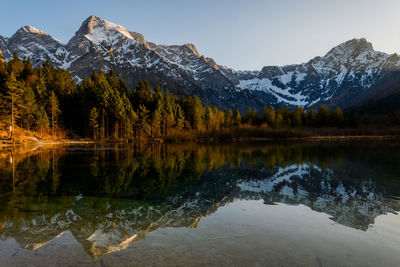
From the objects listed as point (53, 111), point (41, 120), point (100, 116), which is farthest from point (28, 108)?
point (100, 116)

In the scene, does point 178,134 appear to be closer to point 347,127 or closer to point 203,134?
point 203,134

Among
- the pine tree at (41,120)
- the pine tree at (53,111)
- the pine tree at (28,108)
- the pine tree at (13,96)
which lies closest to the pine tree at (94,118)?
the pine tree at (53,111)

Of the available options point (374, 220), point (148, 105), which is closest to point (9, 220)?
point (374, 220)

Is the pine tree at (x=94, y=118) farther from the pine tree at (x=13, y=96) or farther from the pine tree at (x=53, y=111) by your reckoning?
the pine tree at (x=13, y=96)

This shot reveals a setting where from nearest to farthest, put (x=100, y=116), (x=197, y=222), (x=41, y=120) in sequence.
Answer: (x=197, y=222) < (x=41, y=120) < (x=100, y=116)

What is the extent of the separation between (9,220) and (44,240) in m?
2.82

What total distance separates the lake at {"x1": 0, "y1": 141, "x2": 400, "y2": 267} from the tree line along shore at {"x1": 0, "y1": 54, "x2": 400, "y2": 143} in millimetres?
46149

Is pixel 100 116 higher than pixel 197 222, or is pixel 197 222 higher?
pixel 100 116

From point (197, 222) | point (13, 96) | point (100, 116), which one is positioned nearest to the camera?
point (197, 222)

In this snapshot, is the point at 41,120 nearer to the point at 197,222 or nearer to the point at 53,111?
the point at 53,111

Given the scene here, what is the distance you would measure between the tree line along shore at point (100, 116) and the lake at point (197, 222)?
46149 millimetres

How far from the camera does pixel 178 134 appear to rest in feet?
267

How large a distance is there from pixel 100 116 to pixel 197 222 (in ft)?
227

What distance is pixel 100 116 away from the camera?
72.0 m
